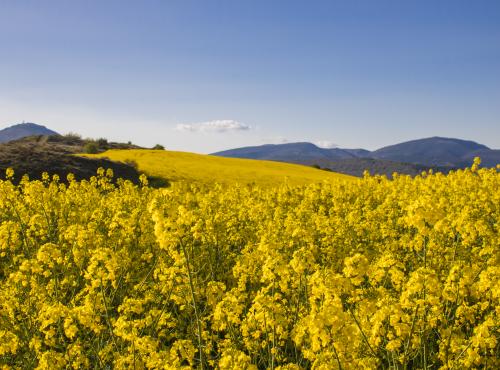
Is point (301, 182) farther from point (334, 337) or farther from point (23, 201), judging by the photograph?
point (334, 337)

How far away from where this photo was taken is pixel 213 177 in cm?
2870

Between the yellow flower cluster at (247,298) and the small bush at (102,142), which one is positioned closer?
the yellow flower cluster at (247,298)

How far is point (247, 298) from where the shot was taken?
7695mm

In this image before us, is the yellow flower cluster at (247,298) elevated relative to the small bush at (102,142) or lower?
lower

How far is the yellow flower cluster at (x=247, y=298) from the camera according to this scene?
172 inches

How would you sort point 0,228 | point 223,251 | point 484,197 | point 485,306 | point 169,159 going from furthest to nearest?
point 169,159
point 484,197
point 223,251
point 0,228
point 485,306

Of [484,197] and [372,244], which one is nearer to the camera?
[372,244]

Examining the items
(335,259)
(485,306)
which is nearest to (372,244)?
(335,259)

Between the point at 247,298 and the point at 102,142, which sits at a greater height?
the point at 102,142

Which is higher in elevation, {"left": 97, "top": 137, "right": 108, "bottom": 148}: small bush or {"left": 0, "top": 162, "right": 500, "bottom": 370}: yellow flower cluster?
{"left": 97, "top": 137, "right": 108, "bottom": 148}: small bush

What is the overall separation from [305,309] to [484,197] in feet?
31.5

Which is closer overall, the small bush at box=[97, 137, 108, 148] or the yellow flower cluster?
the yellow flower cluster

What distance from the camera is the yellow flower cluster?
437 centimetres

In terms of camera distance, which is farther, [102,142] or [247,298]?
[102,142]
